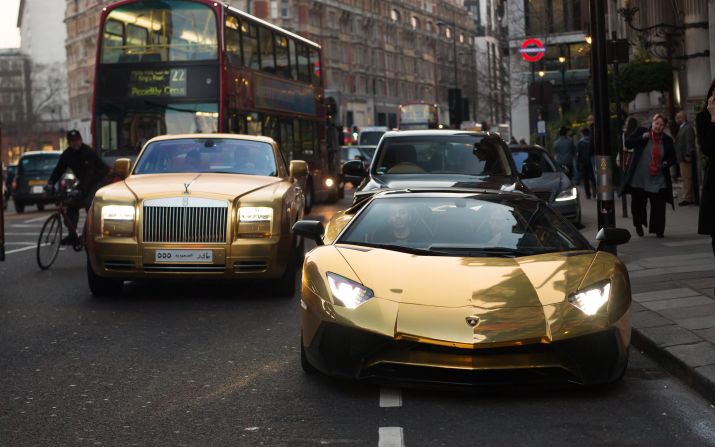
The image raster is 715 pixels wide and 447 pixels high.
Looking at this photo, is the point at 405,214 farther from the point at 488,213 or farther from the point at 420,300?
the point at 420,300

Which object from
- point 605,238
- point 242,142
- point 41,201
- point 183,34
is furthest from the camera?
point 41,201

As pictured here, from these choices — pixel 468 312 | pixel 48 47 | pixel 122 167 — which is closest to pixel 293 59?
pixel 122 167

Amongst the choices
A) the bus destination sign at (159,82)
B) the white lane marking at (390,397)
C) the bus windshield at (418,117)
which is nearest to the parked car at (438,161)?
the white lane marking at (390,397)

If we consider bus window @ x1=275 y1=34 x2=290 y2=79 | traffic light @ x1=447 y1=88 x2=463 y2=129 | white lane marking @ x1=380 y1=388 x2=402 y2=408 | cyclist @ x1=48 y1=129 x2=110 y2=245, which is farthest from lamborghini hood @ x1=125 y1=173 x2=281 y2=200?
traffic light @ x1=447 y1=88 x2=463 y2=129

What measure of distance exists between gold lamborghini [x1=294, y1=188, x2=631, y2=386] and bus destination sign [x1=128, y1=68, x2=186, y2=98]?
560 inches

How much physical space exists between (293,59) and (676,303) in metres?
17.8

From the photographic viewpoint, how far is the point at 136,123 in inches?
834

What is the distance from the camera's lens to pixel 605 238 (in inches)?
290

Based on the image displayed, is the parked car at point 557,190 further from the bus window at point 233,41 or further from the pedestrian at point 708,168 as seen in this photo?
the pedestrian at point 708,168

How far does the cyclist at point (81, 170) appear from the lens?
600 inches

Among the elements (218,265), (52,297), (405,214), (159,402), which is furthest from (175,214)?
(159,402)

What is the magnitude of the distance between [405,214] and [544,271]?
4.27ft

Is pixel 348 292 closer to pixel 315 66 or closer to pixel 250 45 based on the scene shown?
pixel 250 45

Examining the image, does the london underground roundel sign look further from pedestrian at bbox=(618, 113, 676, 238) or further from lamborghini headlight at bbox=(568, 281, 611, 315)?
lamborghini headlight at bbox=(568, 281, 611, 315)
